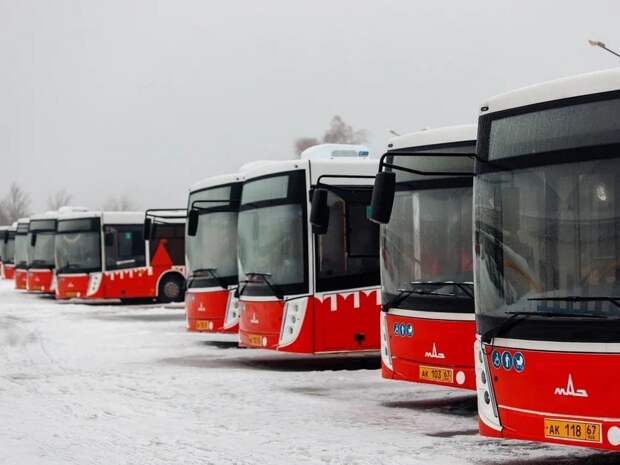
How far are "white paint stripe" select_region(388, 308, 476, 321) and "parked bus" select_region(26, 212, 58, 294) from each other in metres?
28.8

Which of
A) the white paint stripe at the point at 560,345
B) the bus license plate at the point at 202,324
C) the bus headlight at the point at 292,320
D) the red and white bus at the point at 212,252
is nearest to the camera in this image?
the white paint stripe at the point at 560,345

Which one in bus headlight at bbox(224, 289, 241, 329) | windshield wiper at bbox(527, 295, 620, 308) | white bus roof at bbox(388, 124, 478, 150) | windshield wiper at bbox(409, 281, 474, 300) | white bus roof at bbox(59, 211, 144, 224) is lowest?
bus headlight at bbox(224, 289, 241, 329)

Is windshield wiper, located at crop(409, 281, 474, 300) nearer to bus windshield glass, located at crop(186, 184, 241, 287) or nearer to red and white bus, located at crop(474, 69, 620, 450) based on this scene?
red and white bus, located at crop(474, 69, 620, 450)

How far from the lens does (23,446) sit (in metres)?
9.50

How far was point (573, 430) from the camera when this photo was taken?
25.0 ft

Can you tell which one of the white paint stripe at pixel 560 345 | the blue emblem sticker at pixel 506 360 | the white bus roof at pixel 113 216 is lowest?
the blue emblem sticker at pixel 506 360

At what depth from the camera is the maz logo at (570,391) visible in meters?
7.58

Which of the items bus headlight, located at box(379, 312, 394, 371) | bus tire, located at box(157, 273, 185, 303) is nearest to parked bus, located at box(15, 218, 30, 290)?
bus tire, located at box(157, 273, 185, 303)

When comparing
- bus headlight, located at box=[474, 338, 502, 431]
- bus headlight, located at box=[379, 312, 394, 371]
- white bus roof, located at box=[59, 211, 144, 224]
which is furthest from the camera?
white bus roof, located at box=[59, 211, 144, 224]

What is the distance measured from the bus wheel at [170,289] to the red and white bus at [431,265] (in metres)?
22.1

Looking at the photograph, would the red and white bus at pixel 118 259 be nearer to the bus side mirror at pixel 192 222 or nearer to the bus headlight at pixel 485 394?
the bus side mirror at pixel 192 222

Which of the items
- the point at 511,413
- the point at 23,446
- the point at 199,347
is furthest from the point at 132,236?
the point at 511,413

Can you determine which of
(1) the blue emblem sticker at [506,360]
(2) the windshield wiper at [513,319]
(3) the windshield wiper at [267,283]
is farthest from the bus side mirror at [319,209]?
(1) the blue emblem sticker at [506,360]

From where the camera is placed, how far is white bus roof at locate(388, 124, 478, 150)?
11.0 metres
